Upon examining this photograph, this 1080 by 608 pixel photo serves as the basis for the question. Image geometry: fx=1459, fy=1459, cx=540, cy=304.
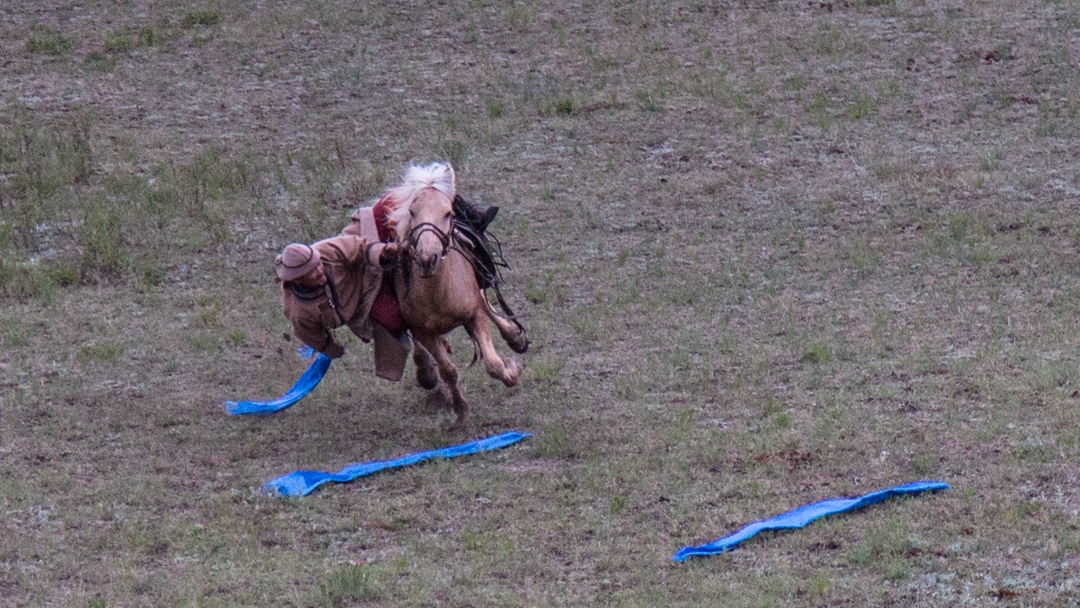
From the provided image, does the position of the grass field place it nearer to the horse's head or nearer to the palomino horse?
the palomino horse

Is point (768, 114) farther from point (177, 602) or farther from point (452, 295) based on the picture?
point (177, 602)

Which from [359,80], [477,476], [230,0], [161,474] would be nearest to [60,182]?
[359,80]

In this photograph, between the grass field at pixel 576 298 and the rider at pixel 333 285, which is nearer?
the grass field at pixel 576 298

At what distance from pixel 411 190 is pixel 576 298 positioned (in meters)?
2.93

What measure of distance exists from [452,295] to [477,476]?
952mm

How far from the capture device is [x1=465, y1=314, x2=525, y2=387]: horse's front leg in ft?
25.3

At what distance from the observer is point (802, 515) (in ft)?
21.3

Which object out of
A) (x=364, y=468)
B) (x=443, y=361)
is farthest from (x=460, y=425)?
(x=364, y=468)

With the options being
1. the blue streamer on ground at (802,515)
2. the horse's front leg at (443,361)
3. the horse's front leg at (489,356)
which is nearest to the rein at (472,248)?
the horse's front leg at (489,356)

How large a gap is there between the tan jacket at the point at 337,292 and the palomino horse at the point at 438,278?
5.9 inches

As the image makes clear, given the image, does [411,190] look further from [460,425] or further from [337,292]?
[460,425]

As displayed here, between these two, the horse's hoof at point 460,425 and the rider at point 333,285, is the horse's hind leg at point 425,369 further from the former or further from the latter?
the rider at point 333,285

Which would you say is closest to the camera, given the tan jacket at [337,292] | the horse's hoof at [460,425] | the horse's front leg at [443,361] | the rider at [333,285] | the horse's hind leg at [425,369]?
the rider at [333,285]

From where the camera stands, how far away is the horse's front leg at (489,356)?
25.3 ft
